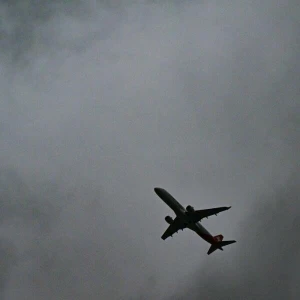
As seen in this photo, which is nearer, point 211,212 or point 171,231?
point 211,212

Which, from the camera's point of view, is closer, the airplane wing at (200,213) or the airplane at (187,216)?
the airplane wing at (200,213)

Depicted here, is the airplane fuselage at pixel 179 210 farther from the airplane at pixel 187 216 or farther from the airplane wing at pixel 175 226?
the airplane wing at pixel 175 226

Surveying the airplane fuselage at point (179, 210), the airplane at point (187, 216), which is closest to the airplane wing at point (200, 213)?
the airplane at point (187, 216)

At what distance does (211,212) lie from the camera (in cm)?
12100

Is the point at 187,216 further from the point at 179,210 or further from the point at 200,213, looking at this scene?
the point at 200,213

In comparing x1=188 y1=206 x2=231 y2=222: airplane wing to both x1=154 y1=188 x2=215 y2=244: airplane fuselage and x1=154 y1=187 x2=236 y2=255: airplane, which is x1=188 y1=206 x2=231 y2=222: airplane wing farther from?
x1=154 y1=188 x2=215 y2=244: airplane fuselage

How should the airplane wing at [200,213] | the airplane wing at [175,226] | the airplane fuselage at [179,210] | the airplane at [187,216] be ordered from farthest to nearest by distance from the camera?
the airplane wing at [175,226], the airplane fuselage at [179,210], the airplane at [187,216], the airplane wing at [200,213]

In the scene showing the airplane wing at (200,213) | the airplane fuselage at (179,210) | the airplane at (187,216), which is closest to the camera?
the airplane wing at (200,213)

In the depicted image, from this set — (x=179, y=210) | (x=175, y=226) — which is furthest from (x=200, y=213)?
(x=175, y=226)

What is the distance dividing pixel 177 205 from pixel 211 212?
1036 centimetres

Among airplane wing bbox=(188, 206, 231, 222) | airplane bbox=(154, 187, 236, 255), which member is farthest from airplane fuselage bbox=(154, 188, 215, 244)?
airplane wing bbox=(188, 206, 231, 222)

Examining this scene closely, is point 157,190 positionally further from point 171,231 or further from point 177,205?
point 171,231

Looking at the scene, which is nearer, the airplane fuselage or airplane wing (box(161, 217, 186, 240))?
the airplane fuselage

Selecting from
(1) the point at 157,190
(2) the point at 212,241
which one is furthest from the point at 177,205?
(2) the point at 212,241
